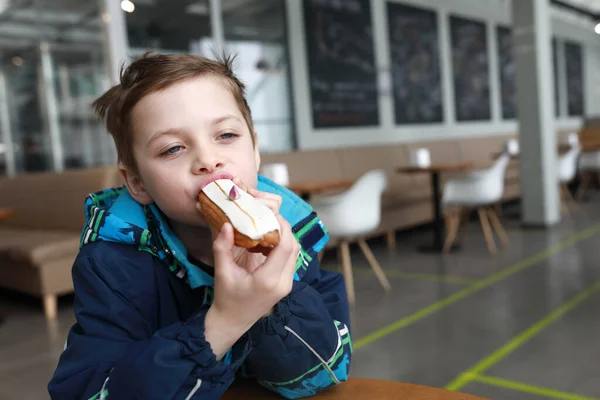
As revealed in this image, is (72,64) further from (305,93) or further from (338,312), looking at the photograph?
(338,312)

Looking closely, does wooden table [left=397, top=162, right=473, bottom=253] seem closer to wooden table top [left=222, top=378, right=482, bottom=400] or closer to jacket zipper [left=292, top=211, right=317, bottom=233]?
jacket zipper [left=292, top=211, right=317, bottom=233]

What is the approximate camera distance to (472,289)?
3.50 metres

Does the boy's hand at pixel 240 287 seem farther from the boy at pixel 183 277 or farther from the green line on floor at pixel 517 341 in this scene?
the green line on floor at pixel 517 341

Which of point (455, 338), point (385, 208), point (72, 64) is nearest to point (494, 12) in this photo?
point (385, 208)

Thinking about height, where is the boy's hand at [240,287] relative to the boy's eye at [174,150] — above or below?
below

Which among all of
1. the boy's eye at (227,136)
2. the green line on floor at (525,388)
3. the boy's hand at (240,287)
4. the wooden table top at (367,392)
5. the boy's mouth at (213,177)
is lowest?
the green line on floor at (525,388)

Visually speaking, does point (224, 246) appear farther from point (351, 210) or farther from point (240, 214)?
point (351, 210)

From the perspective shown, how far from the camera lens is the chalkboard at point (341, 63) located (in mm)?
6081

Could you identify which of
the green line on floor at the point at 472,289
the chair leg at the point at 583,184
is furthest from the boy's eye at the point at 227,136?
the chair leg at the point at 583,184

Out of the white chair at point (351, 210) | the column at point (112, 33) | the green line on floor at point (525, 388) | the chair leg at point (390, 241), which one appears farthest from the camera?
the chair leg at point (390, 241)

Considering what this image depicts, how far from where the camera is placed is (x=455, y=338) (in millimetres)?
2625

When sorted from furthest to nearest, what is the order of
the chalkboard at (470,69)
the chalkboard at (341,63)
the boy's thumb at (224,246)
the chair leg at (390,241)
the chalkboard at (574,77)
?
the chalkboard at (574,77) → the chalkboard at (470,69) → the chalkboard at (341,63) → the chair leg at (390,241) → the boy's thumb at (224,246)

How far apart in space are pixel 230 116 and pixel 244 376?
362 mm

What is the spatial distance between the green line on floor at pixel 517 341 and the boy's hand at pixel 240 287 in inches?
65.7
